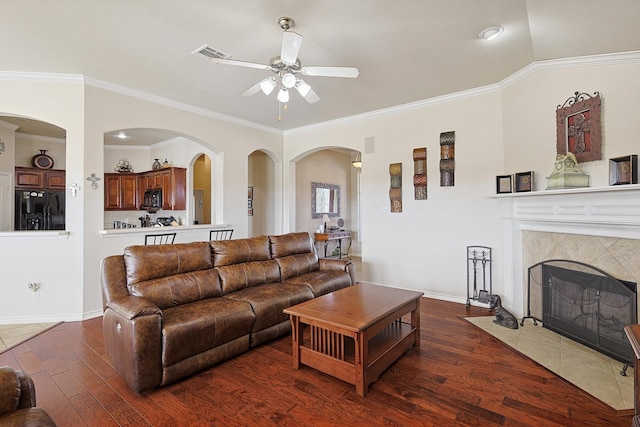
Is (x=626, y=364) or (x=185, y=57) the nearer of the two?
(x=626, y=364)

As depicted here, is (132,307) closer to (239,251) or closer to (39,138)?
(239,251)

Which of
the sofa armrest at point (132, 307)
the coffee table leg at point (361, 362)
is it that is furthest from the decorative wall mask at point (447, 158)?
the sofa armrest at point (132, 307)

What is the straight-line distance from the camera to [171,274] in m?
2.93

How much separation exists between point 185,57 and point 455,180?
145 inches

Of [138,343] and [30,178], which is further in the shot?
[30,178]


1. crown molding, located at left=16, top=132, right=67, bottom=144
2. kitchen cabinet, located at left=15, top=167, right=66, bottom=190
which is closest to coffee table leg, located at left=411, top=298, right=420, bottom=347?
kitchen cabinet, located at left=15, top=167, right=66, bottom=190

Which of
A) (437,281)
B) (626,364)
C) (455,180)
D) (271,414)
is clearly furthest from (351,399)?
(455,180)

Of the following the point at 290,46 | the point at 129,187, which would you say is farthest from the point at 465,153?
the point at 129,187

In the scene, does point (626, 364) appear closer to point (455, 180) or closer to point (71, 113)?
point (455, 180)

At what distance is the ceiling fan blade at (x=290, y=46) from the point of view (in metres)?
2.32

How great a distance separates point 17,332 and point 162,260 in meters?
2.00

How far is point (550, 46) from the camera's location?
294cm

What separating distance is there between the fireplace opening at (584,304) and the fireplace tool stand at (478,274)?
582 millimetres

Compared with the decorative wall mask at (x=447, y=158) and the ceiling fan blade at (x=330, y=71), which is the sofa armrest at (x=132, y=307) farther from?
the decorative wall mask at (x=447, y=158)
